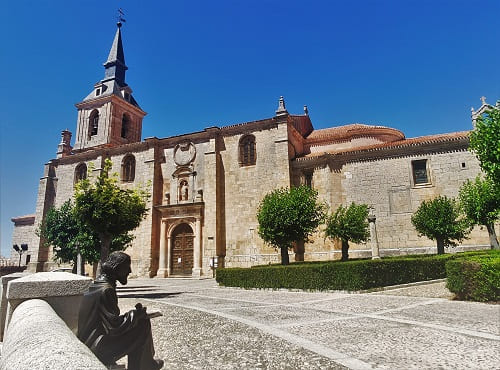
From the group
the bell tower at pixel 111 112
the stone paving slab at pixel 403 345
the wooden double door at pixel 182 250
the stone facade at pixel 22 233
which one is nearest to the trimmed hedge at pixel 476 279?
the stone paving slab at pixel 403 345

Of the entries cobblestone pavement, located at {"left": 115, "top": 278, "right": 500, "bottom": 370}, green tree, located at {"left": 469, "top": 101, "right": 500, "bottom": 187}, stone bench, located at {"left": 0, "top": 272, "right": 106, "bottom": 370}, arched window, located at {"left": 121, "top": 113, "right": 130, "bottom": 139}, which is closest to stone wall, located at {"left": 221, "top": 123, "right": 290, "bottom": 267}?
green tree, located at {"left": 469, "top": 101, "right": 500, "bottom": 187}

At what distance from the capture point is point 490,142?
1379 cm

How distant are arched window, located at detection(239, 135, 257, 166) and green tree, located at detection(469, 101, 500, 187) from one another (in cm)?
1458

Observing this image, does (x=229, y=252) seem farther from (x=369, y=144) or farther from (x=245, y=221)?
(x=369, y=144)

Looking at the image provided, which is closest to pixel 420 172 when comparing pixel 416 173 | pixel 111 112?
pixel 416 173

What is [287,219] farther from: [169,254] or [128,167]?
[128,167]

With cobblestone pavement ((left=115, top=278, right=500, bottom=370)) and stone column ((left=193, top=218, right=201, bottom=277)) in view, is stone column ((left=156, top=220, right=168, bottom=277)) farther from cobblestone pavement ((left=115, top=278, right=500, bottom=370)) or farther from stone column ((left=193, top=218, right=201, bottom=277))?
cobblestone pavement ((left=115, top=278, right=500, bottom=370))

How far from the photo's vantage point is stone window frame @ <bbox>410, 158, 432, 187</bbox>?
21269 mm

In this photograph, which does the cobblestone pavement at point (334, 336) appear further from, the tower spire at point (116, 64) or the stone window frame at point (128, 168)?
the tower spire at point (116, 64)

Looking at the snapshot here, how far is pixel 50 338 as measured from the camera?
5.11ft

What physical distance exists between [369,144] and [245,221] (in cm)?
1097

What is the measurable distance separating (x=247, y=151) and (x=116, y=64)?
21022 mm

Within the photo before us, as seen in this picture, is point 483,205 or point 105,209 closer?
point 105,209

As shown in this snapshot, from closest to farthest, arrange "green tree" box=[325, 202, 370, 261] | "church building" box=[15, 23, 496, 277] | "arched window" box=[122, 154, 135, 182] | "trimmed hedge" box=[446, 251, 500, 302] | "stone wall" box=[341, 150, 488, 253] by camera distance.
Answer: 1. "trimmed hedge" box=[446, 251, 500, 302]
2. "green tree" box=[325, 202, 370, 261]
3. "stone wall" box=[341, 150, 488, 253]
4. "church building" box=[15, 23, 496, 277]
5. "arched window" box=[122, 154, 135, 182]
